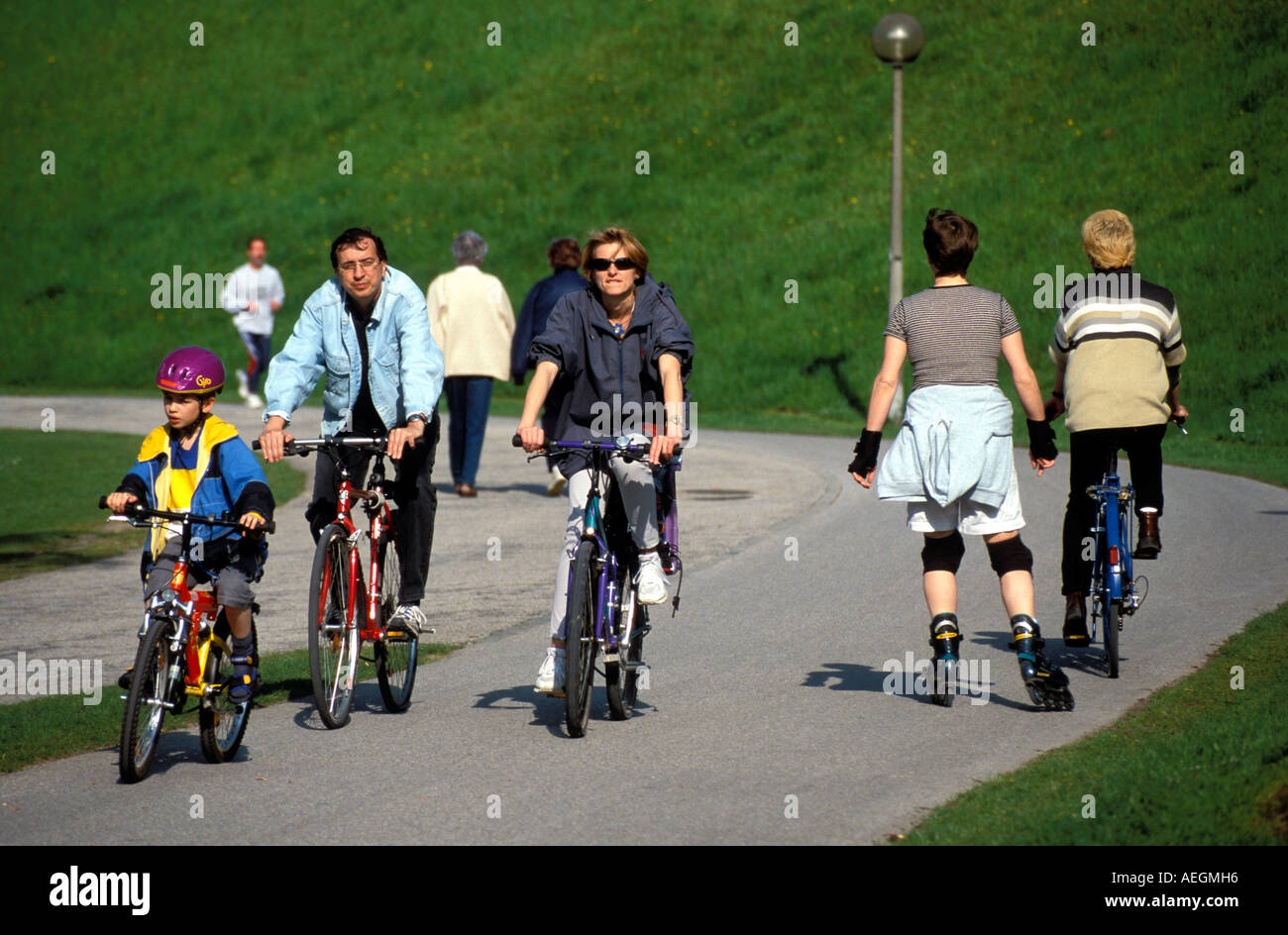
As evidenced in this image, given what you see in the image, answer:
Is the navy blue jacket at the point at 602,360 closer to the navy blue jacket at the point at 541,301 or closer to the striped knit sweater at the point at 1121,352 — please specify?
the striped knit sweater at the point at 1121,352

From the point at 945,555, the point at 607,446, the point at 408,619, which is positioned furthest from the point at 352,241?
the point at 945,555

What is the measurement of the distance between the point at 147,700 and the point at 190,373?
1171mm

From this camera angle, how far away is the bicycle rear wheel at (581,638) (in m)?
6.15

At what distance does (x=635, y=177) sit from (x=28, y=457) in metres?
15.8

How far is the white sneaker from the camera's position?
258 inches

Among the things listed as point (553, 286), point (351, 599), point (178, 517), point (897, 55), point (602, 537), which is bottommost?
point (351, 599)

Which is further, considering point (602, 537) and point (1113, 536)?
point (1113, 536)

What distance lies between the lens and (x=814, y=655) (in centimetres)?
790

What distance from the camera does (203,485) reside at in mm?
5988

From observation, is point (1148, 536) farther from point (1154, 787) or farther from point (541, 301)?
point (541, 301)

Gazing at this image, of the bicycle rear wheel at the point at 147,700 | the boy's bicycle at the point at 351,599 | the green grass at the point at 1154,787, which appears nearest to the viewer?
the green grass at the point at 1154,787

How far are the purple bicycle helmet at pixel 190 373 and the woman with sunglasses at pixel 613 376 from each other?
1204 mm

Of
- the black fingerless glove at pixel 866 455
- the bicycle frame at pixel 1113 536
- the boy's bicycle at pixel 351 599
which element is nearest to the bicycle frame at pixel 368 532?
the boy's bicycle at pixel 351 599

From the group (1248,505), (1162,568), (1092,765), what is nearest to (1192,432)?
(1248,505)
